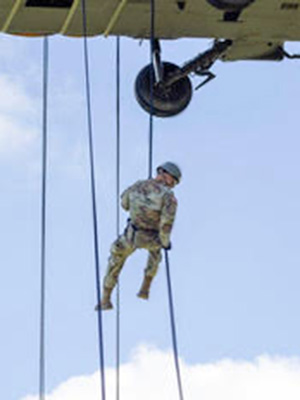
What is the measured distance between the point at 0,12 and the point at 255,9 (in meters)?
2.83

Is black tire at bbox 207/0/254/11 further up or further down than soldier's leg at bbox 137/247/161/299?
further up

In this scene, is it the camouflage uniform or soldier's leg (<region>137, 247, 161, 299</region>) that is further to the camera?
soldier's leg (<region>137, 247, 161, 299</region>)

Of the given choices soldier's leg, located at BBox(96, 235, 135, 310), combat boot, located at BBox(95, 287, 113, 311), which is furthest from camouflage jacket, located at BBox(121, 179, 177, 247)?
combat boot, located at BBox(95, 287, 113, 311)

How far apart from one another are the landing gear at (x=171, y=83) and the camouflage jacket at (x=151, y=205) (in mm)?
3726

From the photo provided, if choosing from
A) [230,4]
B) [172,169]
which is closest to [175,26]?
[230,4]

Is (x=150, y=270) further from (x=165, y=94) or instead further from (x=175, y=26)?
(x=165, y=94)

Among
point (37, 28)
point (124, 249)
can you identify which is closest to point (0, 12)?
point (37, 28)

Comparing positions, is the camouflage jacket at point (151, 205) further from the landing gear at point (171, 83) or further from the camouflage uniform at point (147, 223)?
the landing gear at point (171, 83)

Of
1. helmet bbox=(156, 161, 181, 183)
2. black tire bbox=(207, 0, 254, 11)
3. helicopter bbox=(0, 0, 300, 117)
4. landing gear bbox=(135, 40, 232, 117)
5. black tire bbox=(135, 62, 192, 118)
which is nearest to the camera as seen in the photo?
helmet bbox=(156, 161, 181, 183)

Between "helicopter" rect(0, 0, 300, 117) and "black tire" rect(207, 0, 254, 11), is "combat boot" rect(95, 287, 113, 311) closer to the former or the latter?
"helicopter" rect(0, 0, 300, 117)

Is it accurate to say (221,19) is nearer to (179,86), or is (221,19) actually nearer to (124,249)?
(179,86)

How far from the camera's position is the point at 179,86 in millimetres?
22516

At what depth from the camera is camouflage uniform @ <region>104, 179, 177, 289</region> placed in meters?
18.2

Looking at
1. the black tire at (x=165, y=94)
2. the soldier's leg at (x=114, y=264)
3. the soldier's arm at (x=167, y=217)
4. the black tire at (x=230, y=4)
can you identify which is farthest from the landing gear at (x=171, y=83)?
the soldier's arm at (x=167, y=217)
